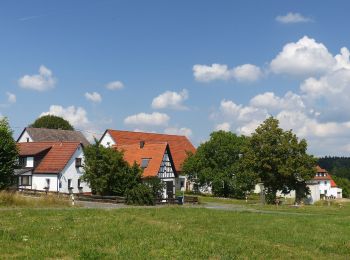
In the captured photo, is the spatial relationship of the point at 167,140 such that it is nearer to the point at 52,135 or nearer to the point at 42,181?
the point at 52,135

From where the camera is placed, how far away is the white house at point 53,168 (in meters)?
64.0

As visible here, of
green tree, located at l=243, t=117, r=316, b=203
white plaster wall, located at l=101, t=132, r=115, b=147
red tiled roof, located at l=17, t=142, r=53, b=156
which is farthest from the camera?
white plaster wall, located at l=101, t=132, r=115, b=147

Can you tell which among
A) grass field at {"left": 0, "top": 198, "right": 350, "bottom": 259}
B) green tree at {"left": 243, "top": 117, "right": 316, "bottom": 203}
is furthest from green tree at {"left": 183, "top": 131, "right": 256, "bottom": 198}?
grass field at {"left": 0, "top": 198, "right": 350, "bottom": 259}

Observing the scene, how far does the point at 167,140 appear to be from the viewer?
10025 centimetres

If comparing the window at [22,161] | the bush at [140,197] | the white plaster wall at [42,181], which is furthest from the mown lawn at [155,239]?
the window at [22,161]

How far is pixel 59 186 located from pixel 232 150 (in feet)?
89.7

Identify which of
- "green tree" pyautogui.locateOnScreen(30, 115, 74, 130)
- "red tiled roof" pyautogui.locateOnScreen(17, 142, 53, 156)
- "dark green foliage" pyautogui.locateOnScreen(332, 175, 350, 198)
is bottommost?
"dark green foliage" pyautogui.locateOnScreen(332, 175, 350, 198)

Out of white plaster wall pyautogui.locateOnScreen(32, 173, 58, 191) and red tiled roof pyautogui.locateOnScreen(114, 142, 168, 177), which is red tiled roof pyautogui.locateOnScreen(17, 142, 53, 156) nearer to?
white plaster wall pyautogui.locateOnScreen(32, 173, 58, 191)

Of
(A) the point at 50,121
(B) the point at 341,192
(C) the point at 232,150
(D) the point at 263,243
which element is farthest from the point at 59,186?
(B) the point at 341,192

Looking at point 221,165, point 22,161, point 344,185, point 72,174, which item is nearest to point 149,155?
point 72,174

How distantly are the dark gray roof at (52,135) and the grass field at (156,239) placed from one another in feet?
200

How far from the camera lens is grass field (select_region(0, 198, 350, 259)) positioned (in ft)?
49.3

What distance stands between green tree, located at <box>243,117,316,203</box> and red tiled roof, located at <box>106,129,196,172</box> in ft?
85.0

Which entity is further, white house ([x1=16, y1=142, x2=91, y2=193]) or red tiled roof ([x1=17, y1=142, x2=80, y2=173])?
red tiled roof ([x1=17, y1=142, x2=80, y2=173])
